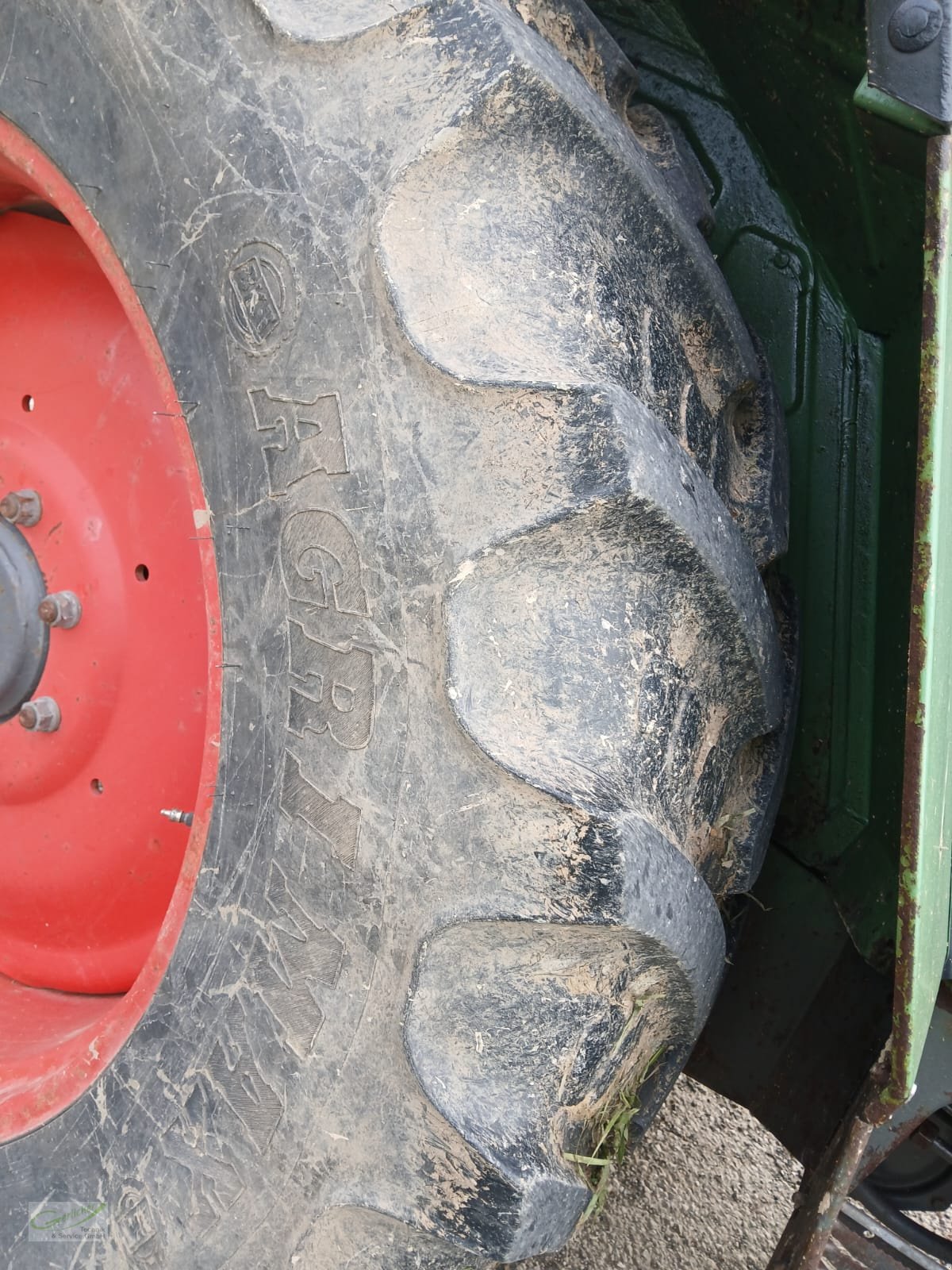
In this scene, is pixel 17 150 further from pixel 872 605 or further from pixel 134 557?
pixel 872 605

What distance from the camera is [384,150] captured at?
0.83m

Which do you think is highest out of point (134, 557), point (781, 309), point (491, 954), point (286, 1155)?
point (781, 309)

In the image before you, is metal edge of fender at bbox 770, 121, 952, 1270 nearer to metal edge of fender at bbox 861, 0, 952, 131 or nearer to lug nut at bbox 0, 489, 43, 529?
metal edge of fender at bbox 861, 0, 952, 131

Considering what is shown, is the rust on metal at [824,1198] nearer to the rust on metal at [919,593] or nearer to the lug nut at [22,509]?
the rust on metal at [919,593]

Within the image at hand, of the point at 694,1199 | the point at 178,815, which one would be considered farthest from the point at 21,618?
the point at 694,1199

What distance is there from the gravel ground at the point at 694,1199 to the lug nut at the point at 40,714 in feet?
2.91

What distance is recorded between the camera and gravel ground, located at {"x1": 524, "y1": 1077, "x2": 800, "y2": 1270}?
1515 millimetres

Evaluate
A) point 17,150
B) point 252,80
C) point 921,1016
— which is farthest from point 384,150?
point 921,1016

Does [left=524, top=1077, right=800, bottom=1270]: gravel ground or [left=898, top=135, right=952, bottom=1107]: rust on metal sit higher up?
[left=898, top=135, right=952, bottom=1107]: rust on metal

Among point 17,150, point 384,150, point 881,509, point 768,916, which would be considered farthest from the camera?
point 768,916

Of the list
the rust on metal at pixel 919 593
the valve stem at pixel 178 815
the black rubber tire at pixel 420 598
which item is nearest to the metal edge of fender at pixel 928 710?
the rust on metal at pixel 919 593

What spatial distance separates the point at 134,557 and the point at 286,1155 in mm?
565

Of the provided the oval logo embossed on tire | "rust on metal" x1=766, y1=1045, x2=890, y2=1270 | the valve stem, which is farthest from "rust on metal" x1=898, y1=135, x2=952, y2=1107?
the valve stem

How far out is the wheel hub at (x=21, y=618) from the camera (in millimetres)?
1203
